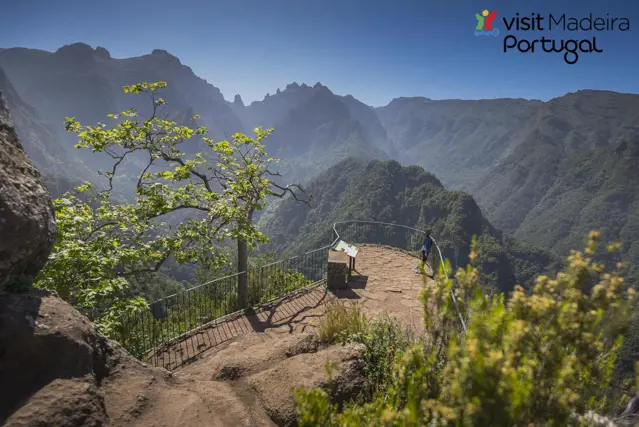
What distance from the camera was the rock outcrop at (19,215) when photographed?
3059 mm

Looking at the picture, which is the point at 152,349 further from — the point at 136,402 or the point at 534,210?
the point at 534,210

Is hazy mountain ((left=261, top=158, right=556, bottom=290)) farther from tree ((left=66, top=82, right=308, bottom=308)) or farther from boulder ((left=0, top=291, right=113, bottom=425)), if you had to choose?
boulder ((left=0, top=291, right=113, bottom=425))

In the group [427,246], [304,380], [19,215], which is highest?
[19,215]

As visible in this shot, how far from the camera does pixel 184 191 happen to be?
984 centimetres

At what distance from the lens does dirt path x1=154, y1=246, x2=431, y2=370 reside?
307 inches

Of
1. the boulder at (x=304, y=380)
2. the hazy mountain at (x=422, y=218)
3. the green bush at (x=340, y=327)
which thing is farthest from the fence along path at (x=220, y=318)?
the hazy mountain at (x=422, y=218)

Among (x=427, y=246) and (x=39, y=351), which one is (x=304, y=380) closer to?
(x=39, y=351)

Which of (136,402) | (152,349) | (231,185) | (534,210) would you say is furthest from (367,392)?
(534,210)

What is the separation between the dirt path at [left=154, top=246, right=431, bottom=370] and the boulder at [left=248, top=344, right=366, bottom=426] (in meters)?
2.70

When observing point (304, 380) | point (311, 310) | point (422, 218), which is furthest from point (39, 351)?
point (422, 218)

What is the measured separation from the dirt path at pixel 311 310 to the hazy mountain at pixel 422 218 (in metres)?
66.1

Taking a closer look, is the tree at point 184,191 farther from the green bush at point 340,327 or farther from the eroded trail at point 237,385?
the green bush at point 340,327

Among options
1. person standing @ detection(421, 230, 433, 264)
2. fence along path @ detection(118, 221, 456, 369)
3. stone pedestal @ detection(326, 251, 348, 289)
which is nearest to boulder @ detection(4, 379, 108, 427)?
fence along path @ detection(118, 221, 456, 369)

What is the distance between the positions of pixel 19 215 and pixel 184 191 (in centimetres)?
685
